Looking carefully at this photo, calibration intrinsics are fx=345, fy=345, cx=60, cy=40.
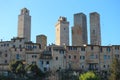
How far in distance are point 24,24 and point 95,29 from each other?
23473mm

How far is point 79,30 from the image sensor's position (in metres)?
114

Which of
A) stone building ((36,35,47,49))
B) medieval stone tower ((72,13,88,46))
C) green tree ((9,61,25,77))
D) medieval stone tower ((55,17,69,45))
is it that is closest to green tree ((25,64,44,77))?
green tree ((9,61,25,77))

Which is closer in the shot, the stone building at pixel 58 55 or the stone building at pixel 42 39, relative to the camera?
the stone building at pixel 58 55

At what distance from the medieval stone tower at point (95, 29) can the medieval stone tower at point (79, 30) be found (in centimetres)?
299

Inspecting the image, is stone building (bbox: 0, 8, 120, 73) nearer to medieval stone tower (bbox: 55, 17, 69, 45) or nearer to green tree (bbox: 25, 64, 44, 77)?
green tree (bbox: 25, 64, 44, 77)

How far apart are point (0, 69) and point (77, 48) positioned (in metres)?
20.0

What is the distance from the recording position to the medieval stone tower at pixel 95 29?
11110cm

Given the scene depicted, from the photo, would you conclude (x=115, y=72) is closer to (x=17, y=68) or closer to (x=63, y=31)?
(x=17, y=68)

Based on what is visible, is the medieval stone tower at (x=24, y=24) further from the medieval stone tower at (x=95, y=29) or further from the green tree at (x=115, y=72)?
the green tree at (x=115, y=72)

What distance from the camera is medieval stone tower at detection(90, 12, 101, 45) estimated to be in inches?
4374

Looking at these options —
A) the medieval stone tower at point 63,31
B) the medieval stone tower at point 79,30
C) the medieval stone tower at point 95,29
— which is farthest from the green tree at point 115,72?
the medieval stone tower at point 63,31

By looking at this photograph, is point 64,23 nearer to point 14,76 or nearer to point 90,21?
point 90,21

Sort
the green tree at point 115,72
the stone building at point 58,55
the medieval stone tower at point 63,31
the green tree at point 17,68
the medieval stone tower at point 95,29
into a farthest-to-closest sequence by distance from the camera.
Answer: the medieval stone tower at point 63,31, the medieval stone tower at point 95,29, the stone building at point 58,55, the green tree at point 17,68, the green tree at point 115,72

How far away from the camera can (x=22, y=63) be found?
8069 centimetres
